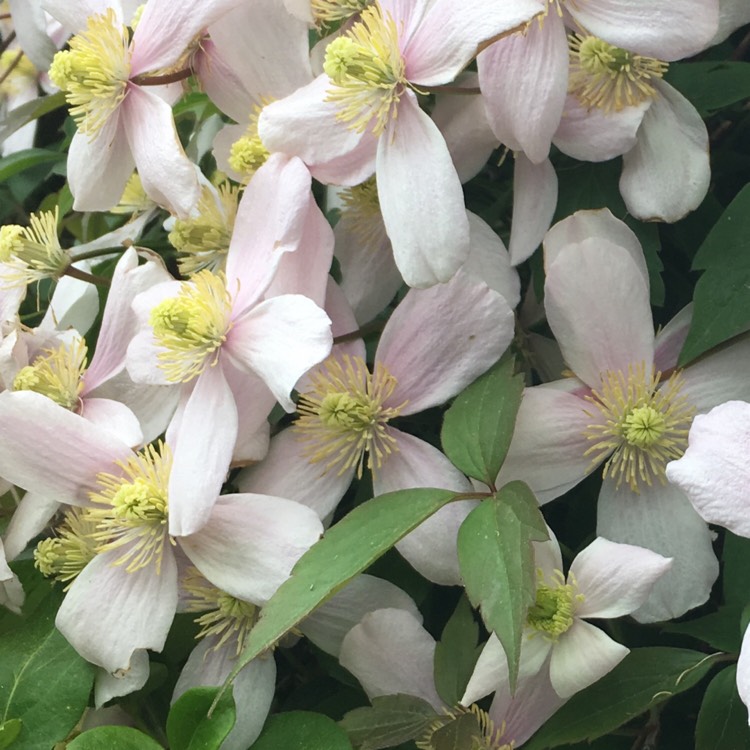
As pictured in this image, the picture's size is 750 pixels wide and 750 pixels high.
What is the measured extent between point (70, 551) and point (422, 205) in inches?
9.6

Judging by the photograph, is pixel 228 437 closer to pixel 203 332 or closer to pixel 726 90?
pixel 203 332

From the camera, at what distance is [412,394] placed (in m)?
0.47

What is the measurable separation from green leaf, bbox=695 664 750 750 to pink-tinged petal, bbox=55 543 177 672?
25cm

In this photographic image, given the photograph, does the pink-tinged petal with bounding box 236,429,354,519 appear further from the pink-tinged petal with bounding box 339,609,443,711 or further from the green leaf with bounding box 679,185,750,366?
the green leaf with bounding box 679,185,750,366

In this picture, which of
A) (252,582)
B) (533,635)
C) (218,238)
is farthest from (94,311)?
(533,635)

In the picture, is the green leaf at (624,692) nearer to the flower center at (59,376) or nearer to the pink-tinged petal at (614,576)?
the pink-tinged petal at (614,576)

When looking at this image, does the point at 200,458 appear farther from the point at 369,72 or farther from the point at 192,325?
the point at 369,72

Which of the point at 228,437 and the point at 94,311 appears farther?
the point at 94,311

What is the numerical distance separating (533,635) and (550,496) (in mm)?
66

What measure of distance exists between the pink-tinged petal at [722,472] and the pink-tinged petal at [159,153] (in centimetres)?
27

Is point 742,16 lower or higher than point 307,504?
higher

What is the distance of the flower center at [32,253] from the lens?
21.7 inches

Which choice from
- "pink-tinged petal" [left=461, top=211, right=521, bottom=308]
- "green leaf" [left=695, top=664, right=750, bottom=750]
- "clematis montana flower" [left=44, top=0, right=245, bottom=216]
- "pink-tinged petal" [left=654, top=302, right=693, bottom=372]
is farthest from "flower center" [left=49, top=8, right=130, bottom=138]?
"green leaf" [left=695, top=664, right=750, bottom=750]

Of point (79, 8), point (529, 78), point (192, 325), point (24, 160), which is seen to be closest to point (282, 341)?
point (192, 325)
